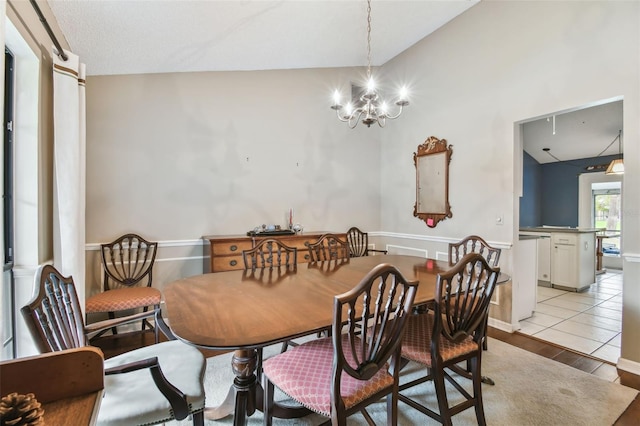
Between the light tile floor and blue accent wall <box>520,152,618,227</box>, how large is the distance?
7.37 feet

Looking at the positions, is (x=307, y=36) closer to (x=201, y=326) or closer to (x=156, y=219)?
(x=156, y=219)

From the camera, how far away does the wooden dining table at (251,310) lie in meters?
1.21

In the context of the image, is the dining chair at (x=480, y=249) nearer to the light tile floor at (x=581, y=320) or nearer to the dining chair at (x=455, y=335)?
the dining chair at (x=455, y=335)

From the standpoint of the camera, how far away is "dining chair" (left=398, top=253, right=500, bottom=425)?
155 centimetres

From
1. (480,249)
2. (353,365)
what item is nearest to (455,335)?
(353,365)

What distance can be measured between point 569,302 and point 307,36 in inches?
181

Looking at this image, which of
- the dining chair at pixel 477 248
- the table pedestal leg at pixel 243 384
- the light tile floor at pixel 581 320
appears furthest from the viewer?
the light tile floor at pixel 581 320

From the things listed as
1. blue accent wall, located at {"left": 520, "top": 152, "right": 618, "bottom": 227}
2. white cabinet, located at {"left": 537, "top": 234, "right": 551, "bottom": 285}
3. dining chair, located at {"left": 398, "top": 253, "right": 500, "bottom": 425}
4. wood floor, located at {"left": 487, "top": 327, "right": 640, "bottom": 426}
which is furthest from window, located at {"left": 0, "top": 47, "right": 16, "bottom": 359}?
blue accent wall, located at {"left": 520, "top": 152, "right": 618, "bottom": 227}

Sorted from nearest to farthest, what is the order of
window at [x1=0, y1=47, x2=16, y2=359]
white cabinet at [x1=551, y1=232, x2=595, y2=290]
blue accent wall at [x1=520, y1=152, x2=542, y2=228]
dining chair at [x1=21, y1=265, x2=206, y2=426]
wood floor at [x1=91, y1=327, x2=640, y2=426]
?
dining chair at [x1=21, y1=265, x2=206, y2=426] < window at [x1=0, y1=47, x2=16, y2=359] < wood floor at [x1=91, y1=327, x2=640, y2=426] < white cabinet at [x1=551, y1=232, x2=595, y2=290] < blue accent wall at [x1=520, y1=152, x2=542, y2=228]

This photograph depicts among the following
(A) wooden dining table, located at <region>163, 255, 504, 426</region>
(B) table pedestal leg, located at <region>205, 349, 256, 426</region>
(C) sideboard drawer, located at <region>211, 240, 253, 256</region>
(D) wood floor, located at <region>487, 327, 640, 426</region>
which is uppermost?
(C) sideboard drawer, located at <region>211, 240, 253, 256</region>

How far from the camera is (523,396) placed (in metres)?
2.03

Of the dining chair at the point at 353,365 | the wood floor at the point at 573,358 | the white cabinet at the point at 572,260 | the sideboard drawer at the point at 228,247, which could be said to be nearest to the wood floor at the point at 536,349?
the wood floor at the point at 573,358

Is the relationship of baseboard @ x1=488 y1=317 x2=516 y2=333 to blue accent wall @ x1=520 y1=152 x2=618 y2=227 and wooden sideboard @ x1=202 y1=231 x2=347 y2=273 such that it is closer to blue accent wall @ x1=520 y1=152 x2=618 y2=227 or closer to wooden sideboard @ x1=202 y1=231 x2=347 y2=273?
wooden sideboard @ x1=202 y1=231 x2=347 y2=273

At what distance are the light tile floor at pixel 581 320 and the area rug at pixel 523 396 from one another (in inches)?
22.8
